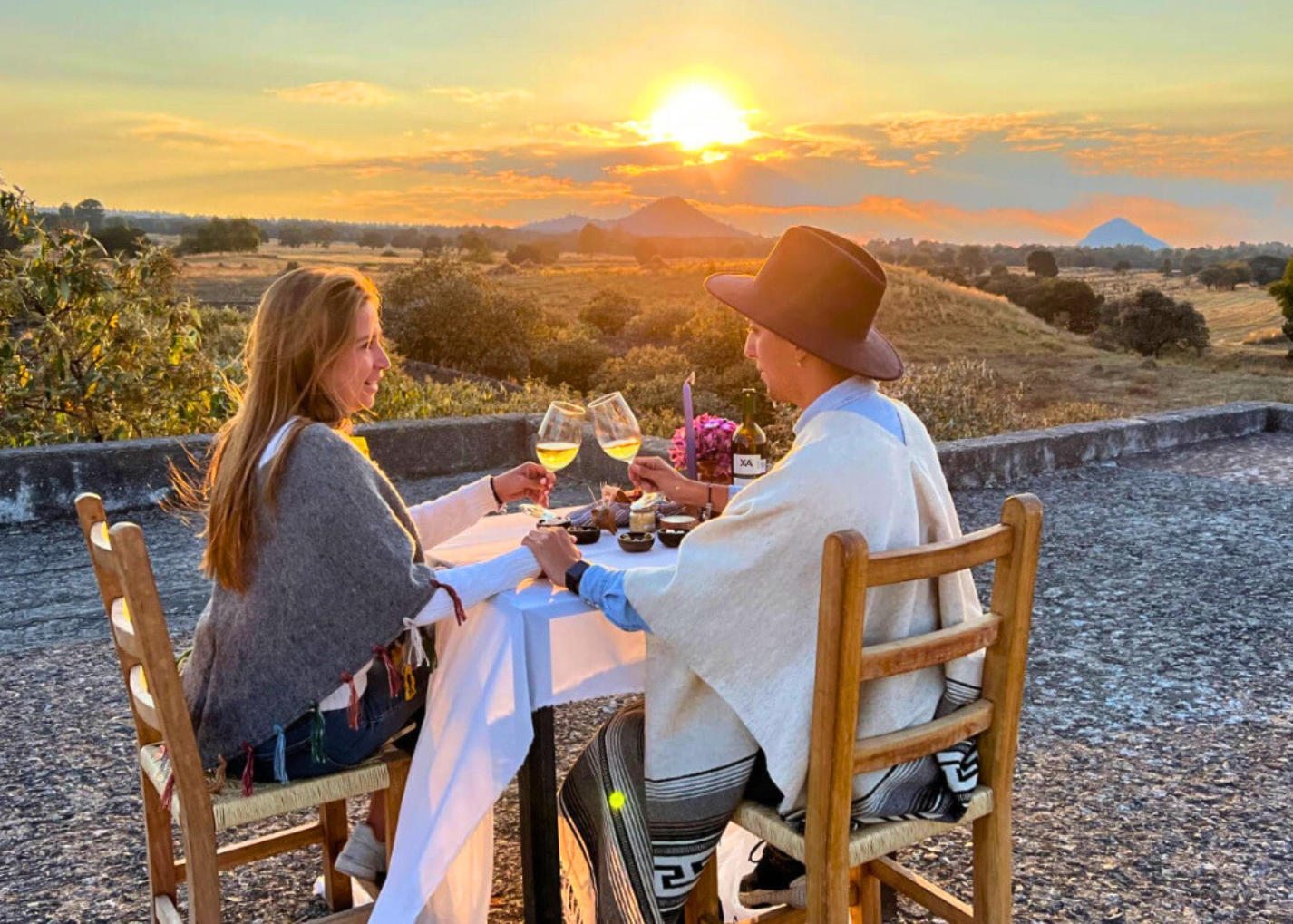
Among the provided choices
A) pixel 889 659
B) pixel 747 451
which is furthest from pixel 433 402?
pixel 889 659

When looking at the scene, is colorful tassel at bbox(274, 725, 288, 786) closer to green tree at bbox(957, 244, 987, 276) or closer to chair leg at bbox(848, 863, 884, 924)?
chair leg at bbox(848, 863, 884, 924)

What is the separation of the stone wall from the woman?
4675 mm

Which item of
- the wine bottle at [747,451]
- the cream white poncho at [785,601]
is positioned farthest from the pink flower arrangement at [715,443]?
the cream white poncho at [785,601]

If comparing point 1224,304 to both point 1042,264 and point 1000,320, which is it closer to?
point 1000,320

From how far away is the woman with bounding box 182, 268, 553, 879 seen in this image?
91.6 inches

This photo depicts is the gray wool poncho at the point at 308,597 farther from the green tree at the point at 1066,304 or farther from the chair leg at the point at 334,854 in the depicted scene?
the green tree at the point at 1066,304

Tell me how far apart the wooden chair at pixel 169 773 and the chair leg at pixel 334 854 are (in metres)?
0.24

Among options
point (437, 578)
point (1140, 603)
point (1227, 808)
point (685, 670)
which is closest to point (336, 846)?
point (437, 578)

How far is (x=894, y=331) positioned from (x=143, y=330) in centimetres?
2394

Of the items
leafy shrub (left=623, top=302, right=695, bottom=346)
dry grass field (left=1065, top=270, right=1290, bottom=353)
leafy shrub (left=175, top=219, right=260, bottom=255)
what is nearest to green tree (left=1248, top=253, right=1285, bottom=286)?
dry grass field (left=1065, top=270, right=1290, bottom=353)

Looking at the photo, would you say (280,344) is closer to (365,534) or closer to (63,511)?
(365,534)

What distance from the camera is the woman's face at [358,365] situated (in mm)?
2525

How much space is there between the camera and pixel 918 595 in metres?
2.24

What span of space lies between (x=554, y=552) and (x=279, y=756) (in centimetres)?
67
